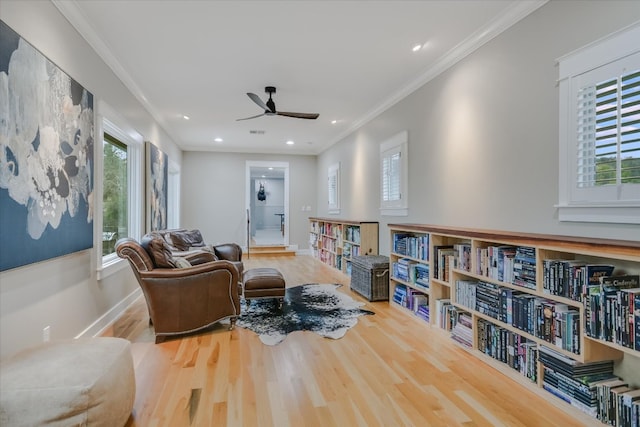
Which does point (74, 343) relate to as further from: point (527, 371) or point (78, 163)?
point (527, 371)

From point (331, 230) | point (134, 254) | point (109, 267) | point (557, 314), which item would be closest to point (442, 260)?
point (557, 314)

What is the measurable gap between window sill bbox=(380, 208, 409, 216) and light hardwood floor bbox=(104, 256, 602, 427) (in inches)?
66.4

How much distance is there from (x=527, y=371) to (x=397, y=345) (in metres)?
1.02

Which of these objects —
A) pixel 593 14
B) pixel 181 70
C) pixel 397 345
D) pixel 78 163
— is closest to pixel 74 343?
pixel 78 163

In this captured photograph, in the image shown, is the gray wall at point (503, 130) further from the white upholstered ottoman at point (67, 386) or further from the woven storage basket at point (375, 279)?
the white upholstered ottoman at point (67, 386)

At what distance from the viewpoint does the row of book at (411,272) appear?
3.59 metres

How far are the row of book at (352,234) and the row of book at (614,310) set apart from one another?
375 cm

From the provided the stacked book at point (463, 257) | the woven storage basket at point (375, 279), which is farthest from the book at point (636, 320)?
the woven storage basket at point (375, 279)

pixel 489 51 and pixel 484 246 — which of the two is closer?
pixel 484 246

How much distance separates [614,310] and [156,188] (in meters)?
5.62

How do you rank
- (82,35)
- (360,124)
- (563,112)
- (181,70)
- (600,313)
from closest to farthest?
(600,313) → (563,112) → (82,35) → (181,70) → (360,124)

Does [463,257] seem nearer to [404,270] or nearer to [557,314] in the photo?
[557,314]

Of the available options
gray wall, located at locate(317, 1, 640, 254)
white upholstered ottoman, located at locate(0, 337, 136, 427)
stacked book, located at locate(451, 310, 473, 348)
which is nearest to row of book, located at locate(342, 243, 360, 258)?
gray wall, located at locate(317, 1, 640, 254)

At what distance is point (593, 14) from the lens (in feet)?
7.12
